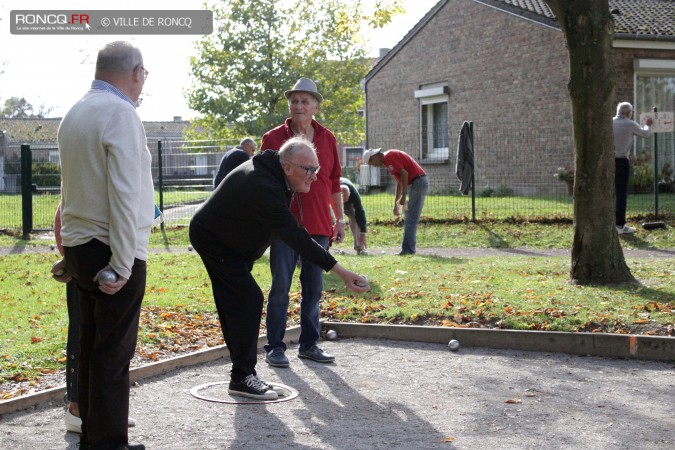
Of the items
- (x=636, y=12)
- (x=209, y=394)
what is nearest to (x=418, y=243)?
(x=209, y=394)

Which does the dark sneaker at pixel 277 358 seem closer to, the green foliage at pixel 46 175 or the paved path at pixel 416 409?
the paved path at pixel 416 409

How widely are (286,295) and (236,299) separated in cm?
107

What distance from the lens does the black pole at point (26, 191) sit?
20.5 metres

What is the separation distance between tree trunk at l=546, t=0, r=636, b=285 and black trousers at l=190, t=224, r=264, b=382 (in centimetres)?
504

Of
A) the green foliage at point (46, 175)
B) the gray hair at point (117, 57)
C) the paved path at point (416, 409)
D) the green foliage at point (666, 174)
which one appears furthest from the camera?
the green foliage at point (666, 174)

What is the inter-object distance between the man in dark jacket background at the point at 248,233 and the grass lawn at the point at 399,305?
56.7 inches

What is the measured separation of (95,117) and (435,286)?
6743mm

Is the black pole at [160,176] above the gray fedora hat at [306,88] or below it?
below

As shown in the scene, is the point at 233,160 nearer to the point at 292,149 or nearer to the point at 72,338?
the point at 292,149

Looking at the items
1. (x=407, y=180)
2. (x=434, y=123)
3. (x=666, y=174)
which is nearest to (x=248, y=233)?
(x=407, y=180)

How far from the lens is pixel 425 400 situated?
6.29 meters

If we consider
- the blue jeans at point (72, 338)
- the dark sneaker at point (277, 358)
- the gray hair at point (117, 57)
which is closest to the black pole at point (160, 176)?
the dark sneaker at point (277, 358)

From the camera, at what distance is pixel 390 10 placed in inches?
633

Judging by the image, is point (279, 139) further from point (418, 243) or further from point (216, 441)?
point (418, 243)
